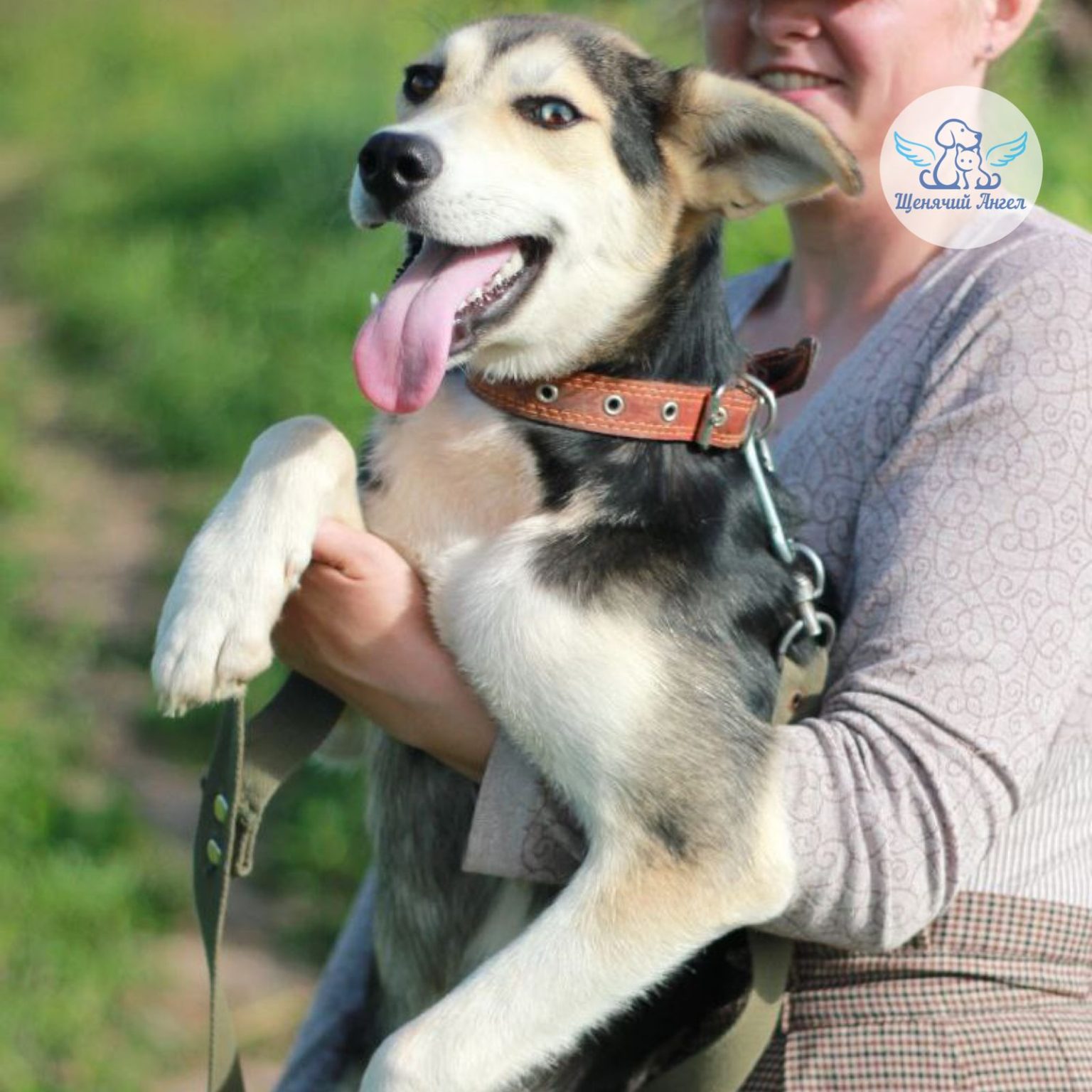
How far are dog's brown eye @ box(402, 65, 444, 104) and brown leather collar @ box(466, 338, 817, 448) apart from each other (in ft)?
1.64

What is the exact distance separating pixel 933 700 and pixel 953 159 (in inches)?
41.0

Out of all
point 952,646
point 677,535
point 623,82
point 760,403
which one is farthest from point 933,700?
point 623,82

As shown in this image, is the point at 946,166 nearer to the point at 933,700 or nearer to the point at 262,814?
the point at 933,700

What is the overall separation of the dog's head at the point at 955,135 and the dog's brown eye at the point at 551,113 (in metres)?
0.66

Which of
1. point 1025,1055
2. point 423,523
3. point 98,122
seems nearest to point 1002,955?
point 1025,1055

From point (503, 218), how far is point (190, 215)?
6142 mm

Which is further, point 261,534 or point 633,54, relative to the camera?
point 633,54

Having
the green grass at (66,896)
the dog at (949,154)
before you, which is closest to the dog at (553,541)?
the dog at (949,154)

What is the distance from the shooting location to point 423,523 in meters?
2.29

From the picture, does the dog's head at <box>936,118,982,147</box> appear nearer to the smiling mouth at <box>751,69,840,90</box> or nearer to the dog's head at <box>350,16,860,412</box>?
the smiling mouth at <box>751,69,840,90</box>

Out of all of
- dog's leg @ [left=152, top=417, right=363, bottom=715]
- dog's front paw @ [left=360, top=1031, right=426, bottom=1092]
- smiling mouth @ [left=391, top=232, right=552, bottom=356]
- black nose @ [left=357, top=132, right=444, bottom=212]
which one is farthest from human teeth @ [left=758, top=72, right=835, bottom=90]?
dog's front paw @ [left=360, top=1031, right=426, bottom=1092]

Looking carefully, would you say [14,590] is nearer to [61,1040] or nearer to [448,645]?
[61,1040]

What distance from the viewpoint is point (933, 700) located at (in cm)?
204

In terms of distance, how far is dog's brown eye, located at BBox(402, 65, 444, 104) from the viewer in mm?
2514
